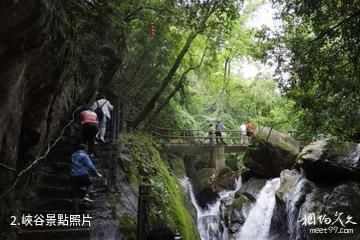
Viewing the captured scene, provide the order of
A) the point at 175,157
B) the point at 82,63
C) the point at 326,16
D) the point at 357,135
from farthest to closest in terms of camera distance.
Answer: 1. the point at 175,157
2. the point at 357,135
3. the point at 82,63
4. the point at 326,16

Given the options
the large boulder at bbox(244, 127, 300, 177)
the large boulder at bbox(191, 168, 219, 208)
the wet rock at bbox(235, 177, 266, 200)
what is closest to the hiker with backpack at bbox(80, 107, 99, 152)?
the wet rock at bbox(235, 177, 266, 200)

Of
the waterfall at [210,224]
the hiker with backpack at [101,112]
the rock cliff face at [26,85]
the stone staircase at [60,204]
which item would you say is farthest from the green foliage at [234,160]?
the rock cliff face at [26,85]

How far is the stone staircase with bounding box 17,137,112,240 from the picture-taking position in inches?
214

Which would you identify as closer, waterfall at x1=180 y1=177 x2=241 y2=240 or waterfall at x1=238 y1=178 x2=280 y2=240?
waterfall at x1=238 y1=178 x2=280 y2=240

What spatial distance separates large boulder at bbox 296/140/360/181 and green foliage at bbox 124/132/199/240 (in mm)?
4347

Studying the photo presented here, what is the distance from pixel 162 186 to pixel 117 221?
2877 millimetres

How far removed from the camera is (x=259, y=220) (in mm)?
14406

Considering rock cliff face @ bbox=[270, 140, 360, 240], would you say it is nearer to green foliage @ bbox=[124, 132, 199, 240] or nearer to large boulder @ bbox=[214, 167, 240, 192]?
green foliage @ bbox=[124, 132, 199, 240]

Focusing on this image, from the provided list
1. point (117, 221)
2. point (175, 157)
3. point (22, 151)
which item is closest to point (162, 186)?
point (117, 221)

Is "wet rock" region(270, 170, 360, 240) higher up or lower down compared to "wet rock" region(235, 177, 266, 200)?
lower down

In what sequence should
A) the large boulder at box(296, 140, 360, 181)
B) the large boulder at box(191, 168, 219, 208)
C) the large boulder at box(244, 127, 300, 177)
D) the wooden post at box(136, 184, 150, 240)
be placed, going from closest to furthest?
the wooden post at box(136, 184, 150, 240) < the large boulder at box(296, 140, 360, 181) < the large boulder at box(244, 127, 300, 177) < the large boulder at box(191, 168, 219, 208)

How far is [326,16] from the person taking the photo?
734 centimetres

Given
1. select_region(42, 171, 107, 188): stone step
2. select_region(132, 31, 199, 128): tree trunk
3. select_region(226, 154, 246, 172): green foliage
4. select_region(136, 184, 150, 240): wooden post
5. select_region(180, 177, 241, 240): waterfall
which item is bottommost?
select_region(180, 177, 241, 240): waterfall

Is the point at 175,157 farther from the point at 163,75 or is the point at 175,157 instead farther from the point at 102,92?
the point at 102,92
